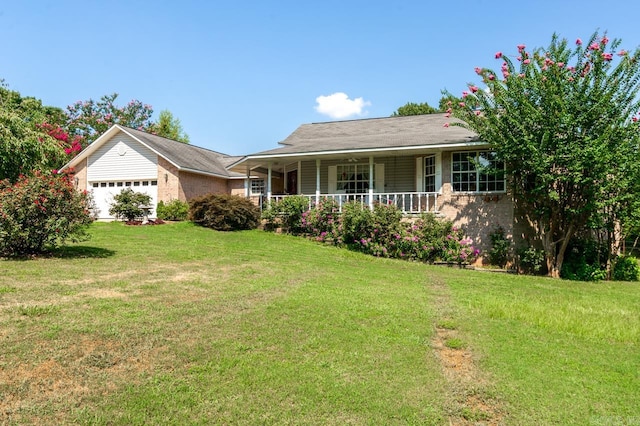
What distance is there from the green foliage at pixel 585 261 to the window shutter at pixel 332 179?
29.6 feet

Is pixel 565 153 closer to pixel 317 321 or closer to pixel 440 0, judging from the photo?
pixel 440 0

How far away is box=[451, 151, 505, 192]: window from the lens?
1327 cm

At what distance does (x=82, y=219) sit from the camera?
9.60m

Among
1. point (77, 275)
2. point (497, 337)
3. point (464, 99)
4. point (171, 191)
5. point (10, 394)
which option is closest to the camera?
point (10, 394)

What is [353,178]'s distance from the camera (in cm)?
1748

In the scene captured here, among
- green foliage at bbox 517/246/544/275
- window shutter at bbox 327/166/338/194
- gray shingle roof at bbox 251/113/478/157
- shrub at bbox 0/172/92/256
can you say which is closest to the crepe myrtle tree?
green foliage at bbox 517/246/544/275

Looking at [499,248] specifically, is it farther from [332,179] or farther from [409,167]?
Answer: [332,179]

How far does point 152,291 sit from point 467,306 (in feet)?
17.3

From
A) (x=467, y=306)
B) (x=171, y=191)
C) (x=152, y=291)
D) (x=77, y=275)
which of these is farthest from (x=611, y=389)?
(x=171, y=191)

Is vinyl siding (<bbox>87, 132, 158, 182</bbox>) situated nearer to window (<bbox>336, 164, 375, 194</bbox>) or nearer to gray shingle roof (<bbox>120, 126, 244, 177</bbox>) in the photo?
gray shingle roof (<bbox>120, 126, 244, 177</bbox>)

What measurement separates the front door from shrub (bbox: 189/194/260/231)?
3420 mm

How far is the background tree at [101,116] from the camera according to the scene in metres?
38.3

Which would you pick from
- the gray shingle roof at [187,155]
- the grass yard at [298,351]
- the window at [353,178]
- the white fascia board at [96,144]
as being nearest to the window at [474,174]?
the window at [353,178]

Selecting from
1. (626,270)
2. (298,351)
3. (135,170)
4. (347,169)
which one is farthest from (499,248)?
(135,170)
